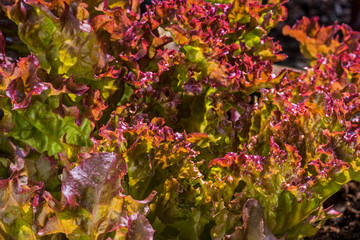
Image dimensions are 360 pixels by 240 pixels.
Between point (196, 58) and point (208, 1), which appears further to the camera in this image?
point (208, 1)

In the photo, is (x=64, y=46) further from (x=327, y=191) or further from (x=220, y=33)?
(x=327, y=191)

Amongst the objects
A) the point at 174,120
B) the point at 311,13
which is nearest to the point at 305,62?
the point at 311,13

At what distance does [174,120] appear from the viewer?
3.61 feet

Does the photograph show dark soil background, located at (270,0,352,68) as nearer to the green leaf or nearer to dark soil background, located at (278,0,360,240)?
dark soil background, located at (278,0,360,240)

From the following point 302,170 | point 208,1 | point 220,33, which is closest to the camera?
point 302,170

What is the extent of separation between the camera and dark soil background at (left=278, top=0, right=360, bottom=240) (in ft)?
5.19

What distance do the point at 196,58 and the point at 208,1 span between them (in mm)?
229

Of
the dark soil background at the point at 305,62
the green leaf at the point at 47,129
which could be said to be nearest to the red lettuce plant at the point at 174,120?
the green leaf at the point at 47,129

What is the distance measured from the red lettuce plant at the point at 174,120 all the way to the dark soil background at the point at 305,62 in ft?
0.73

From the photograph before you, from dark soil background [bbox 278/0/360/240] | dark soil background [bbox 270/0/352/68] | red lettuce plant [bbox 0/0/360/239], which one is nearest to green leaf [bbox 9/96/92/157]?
red lettuce plant [bbox 0/0/360/239]

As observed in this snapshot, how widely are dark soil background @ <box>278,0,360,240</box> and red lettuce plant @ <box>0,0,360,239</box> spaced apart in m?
0.22

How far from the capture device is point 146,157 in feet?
3.19

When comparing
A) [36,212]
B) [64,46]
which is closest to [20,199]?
[36,212]

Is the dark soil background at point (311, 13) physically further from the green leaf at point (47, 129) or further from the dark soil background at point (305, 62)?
the green leaf at point (47, 129)
